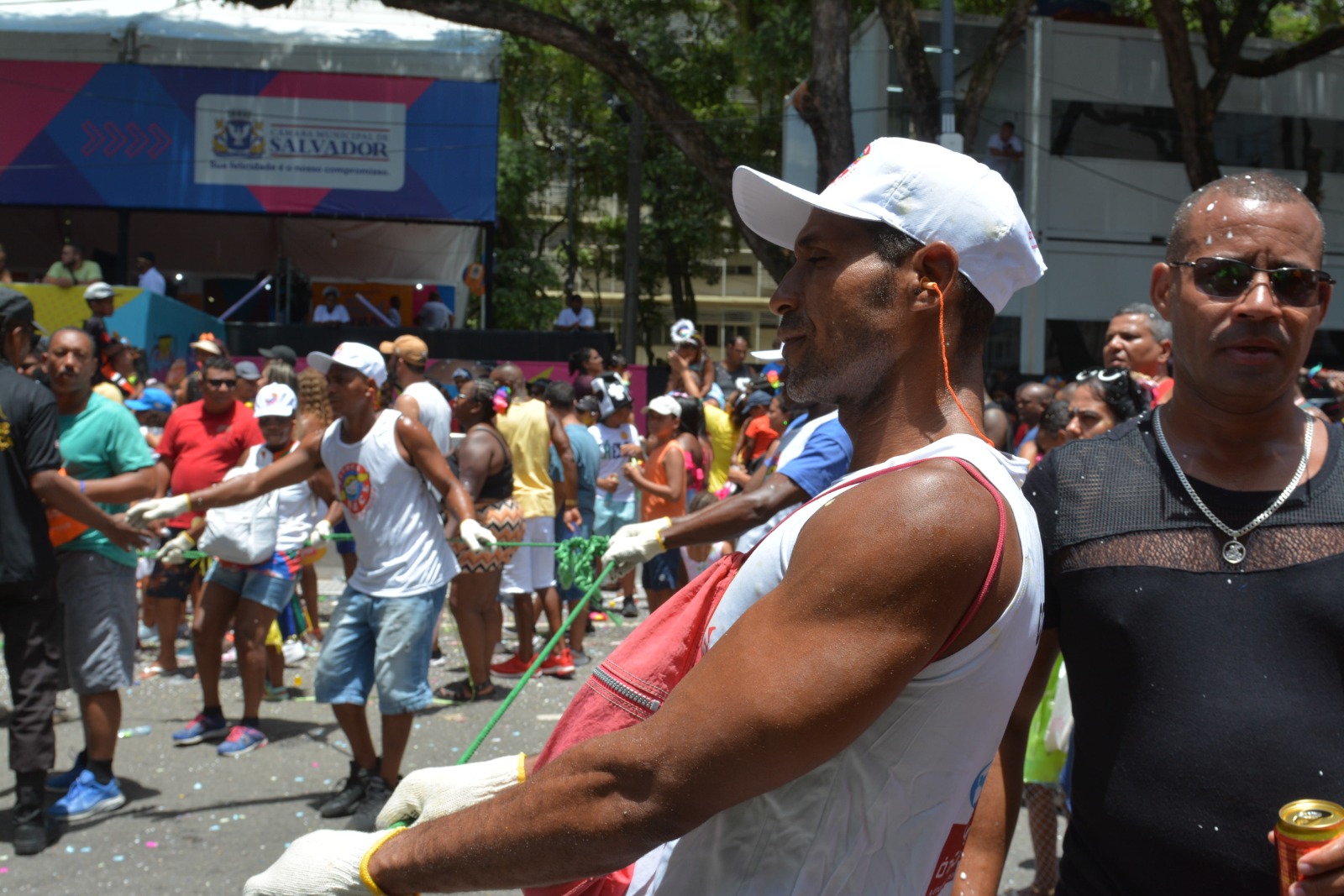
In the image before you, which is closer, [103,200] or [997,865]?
[997,865]

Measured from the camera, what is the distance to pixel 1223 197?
2.13 m

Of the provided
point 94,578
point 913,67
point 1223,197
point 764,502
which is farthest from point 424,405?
point 913,67

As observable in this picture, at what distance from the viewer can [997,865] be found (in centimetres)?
205

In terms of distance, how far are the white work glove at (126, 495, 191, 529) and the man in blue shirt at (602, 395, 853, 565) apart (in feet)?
7.11

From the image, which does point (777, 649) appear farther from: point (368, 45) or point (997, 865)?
point (368, 45)

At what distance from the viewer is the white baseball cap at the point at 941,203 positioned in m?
1.53

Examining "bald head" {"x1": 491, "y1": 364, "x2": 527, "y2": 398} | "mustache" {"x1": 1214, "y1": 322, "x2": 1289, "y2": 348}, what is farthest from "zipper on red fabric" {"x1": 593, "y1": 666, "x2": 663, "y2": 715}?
"bald head" {"x1": 491, "y1": 364, "x2": 527, "y2": 398}

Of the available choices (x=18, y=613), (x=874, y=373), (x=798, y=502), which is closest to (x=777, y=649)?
(x=874, y=373)

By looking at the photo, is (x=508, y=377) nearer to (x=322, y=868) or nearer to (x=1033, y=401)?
(x=1033, y=401)

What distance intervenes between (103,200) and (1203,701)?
70.7ft

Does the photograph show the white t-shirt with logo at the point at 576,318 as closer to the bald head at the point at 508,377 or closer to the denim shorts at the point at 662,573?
the bald head at the point at 508,377

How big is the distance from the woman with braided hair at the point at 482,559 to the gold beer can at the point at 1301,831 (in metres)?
5.67

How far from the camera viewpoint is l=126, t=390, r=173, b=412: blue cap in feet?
30.4

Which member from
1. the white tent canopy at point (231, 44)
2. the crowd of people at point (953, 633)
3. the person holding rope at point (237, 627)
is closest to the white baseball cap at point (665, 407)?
the person holding rope at point (237, 627)
